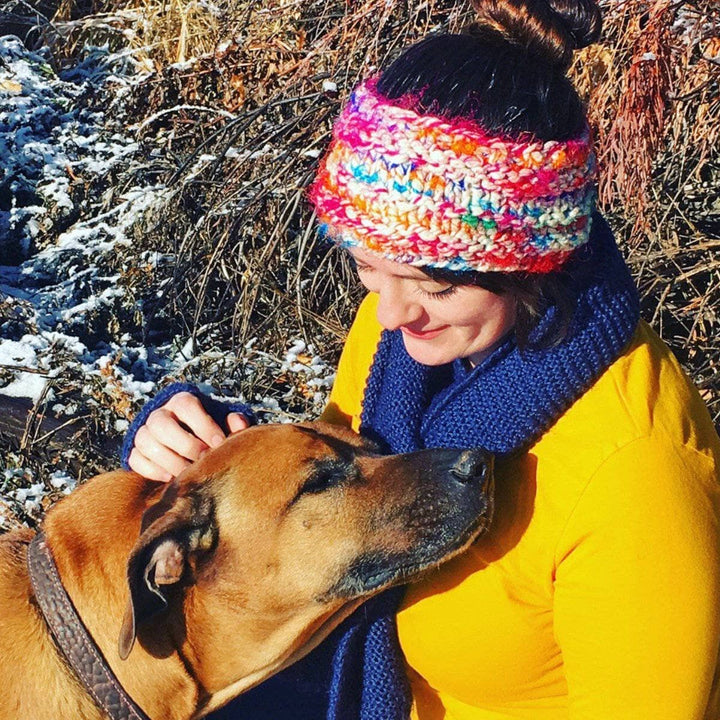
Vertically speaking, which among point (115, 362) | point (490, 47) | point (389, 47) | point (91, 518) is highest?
point (490, 47)

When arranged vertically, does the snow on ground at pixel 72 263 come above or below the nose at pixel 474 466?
below

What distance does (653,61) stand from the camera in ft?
11.4

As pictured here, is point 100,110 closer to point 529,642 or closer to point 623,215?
point 623,215

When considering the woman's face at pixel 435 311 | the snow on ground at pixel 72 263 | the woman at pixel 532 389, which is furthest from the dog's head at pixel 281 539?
the snow on ground at pixel 72 263

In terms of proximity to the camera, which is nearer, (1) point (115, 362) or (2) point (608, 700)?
(2) point (608, 700)

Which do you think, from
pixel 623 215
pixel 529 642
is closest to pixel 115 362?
pixel 623 215

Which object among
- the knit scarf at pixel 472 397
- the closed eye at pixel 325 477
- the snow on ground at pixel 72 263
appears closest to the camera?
the knit scarf at pixel 472 397

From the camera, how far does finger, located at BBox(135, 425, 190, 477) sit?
8.07 feet

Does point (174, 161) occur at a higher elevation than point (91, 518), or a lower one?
lower

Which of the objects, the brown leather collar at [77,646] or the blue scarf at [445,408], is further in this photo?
the brown leather collar at [77,646]

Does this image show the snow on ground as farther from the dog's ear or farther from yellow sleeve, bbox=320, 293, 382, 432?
the dog's ear

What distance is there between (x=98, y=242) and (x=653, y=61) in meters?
2.94

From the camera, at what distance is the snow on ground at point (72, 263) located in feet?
13.6

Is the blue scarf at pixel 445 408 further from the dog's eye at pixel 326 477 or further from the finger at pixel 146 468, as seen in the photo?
the finger at pixel 146 468
